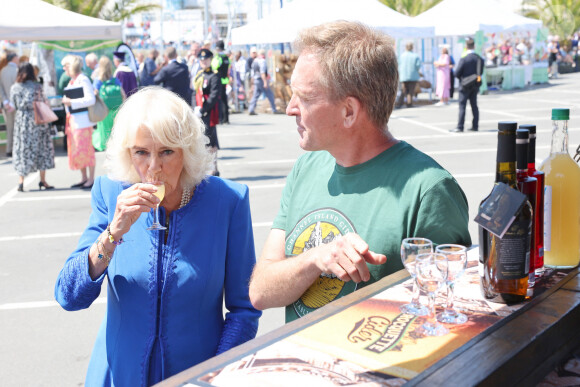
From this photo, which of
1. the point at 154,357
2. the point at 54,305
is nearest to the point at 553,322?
the point at 154,357

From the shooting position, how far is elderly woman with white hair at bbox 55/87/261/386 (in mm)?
2459

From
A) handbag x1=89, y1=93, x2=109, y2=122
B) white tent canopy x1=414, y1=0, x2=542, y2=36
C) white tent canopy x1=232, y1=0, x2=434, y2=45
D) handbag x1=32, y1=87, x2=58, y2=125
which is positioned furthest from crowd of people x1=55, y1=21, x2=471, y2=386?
white tent canopy x1=414, y1=0, x2=542, y2=36

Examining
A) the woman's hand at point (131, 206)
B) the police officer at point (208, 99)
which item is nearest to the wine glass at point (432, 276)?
the woman's hand at point (131, 206)

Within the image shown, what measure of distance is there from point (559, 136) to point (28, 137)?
399 inches

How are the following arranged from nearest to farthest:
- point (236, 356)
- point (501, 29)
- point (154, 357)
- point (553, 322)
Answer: point (236, 356) → point (553, 322) → point (154, 357) → point (501, 29)

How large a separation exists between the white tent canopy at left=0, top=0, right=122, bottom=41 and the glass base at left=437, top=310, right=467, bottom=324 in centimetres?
1128

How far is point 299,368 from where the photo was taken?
1.46 metres

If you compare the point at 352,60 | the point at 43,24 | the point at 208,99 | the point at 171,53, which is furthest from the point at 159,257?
the point at 171,53

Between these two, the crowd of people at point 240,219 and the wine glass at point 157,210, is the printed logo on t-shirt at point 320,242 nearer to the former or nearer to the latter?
the crowd of people at point 240,219

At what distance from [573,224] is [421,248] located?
24.7 inches

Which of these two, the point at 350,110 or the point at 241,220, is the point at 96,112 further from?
the point at 350,110

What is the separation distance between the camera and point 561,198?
6.63ft

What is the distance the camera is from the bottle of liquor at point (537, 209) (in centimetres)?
194

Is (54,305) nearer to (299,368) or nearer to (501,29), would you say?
(299,368)
